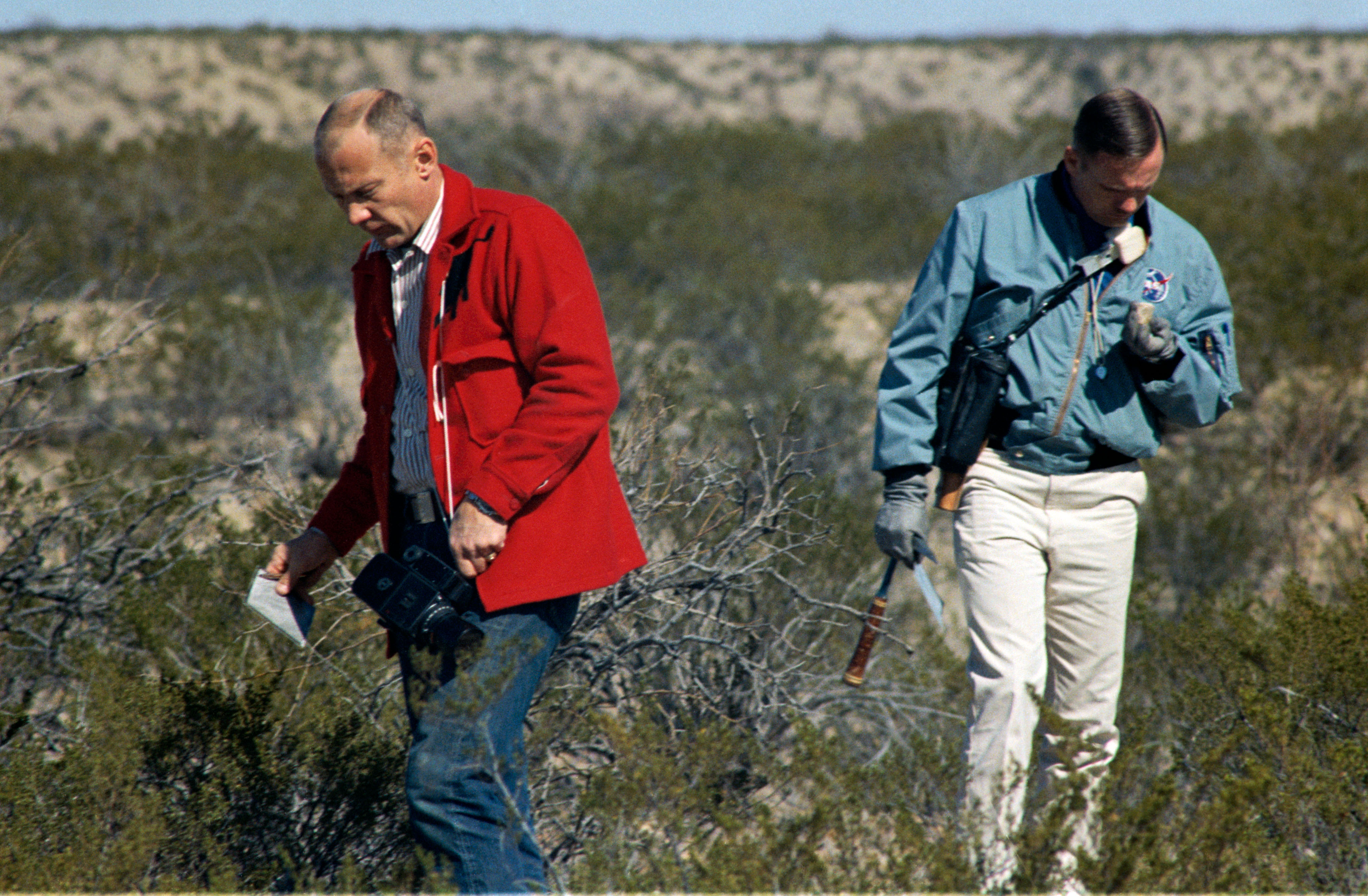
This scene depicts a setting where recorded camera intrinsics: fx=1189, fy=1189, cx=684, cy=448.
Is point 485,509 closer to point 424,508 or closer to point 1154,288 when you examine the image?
point 424,508

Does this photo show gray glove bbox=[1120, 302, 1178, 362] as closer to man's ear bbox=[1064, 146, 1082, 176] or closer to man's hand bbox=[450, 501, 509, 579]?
man's ear bbox=[1064, 146, 1082, 176]

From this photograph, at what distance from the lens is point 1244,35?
4972 centimetres

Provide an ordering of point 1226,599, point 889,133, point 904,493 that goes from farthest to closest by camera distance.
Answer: point 889,133 → point 1226,599 → point 904,493

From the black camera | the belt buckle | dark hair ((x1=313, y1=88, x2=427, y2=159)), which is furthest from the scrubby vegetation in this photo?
dark hair ((x1=313, y1=88, x2=427, y2=159))

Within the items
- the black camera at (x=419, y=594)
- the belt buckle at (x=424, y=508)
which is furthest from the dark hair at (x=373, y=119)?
the black camera at (x=419, y=594)

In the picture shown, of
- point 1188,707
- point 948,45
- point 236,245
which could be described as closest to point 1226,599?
point 1188,707

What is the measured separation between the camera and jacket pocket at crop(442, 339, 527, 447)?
7.02ft

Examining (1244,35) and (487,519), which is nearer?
(487,519)

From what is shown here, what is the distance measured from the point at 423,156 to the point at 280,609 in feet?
3.12

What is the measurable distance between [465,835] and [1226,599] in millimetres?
3073

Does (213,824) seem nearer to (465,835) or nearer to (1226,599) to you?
(465,835)

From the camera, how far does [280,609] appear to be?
2400mm

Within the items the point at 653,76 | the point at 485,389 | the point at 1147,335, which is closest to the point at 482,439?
the point at 485,389

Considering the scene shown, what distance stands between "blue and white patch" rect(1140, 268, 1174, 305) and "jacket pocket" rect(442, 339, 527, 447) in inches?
55.1
